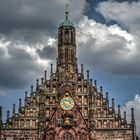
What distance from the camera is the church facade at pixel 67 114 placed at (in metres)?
74.9

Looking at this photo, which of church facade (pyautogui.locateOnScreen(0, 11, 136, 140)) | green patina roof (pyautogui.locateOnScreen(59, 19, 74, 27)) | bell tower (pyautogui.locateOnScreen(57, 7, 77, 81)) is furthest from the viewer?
green patina roof (pyautogui.locateOnScreen(59, 19, 74, 27))

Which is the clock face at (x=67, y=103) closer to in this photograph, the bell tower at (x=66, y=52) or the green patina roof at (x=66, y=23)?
the bell tower at (x=66, y=52)

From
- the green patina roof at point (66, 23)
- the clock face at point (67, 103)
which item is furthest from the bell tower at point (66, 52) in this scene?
the clock face at point (67, 103)

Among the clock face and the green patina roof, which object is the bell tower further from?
the clock face

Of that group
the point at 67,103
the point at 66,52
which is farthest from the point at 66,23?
the point at 67,103

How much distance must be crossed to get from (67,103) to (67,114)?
6.71 feet

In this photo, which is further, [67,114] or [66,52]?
[66,52]

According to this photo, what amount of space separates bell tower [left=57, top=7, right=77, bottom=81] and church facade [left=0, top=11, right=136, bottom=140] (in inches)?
7.2

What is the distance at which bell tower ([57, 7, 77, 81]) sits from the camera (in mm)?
80269

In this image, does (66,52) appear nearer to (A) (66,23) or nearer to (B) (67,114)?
(A) (66,23)

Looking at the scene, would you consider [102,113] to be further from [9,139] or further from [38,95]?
[9,139]

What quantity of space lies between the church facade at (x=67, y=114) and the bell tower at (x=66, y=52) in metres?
0.18

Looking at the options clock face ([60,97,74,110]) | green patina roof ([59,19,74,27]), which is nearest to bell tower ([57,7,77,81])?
green patina roof ([59,19,74,27])

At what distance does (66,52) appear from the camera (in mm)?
81875
